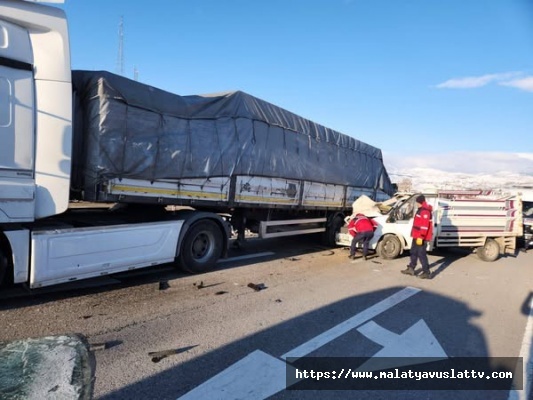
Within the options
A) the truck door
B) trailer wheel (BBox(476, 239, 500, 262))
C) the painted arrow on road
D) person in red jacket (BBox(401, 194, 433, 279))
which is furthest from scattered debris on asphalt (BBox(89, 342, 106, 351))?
trailer wheel (BBox(476, 239, 500, 262))

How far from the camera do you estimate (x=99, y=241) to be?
17.6 ft

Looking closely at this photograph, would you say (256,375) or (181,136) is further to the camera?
(181,136)

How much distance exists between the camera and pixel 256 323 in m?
4.66

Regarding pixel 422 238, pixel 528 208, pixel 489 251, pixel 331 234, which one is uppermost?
pixel 528 208

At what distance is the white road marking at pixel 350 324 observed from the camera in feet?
13.1

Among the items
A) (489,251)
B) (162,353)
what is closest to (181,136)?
(162,353)

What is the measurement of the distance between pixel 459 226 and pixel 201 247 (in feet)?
24.8

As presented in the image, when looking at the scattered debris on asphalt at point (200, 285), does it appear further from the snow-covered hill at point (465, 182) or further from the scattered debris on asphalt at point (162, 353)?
the snow-covered hill at point (465, 182)

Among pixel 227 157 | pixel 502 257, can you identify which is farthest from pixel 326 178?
pixel 502 257

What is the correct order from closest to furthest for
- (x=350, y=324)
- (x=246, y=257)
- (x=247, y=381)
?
(x=247, y=381) < (x=350, y=324) < (x=246, y=257)

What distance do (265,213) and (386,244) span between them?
3502 mm

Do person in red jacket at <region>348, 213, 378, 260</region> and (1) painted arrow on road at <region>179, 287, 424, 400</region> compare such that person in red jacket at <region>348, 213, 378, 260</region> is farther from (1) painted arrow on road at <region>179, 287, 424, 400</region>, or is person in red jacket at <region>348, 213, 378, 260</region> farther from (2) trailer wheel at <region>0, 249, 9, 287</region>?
(2) trailer wheel at <region>0, 249, 9, 287</region>

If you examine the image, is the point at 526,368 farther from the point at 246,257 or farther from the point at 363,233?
the point at 246,257

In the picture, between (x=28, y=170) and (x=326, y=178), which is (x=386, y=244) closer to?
(x=326, y=178)
